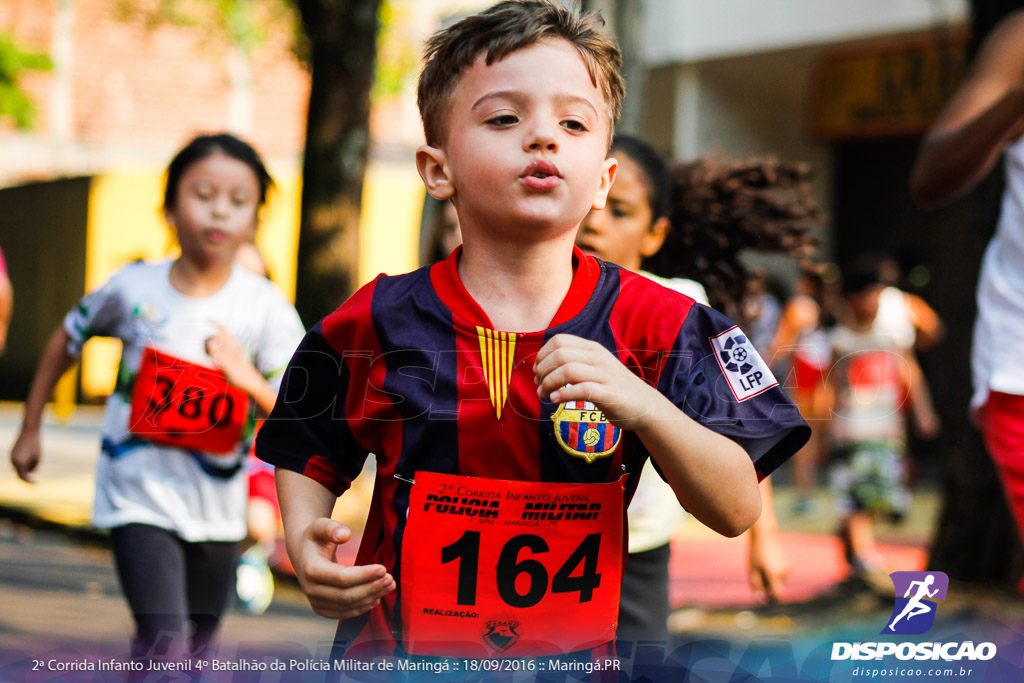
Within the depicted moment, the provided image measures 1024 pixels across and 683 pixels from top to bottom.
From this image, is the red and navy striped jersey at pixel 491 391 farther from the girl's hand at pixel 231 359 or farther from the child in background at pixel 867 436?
the child in background at pixel 867 436

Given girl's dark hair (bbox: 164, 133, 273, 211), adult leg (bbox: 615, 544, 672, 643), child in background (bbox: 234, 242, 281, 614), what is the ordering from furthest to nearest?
child in background (bbox: 234, 242, 281, 614)
girl's dark hair (bbox: 164, 133, 273, 211)
adult leg (bbox: 615, 544, 672, 643)

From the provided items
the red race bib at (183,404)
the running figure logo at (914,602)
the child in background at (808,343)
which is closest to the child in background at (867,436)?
the child in background at (808,343)

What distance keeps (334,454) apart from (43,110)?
20.4m

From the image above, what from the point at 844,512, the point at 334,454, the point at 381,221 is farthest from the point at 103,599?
the point at 381,221

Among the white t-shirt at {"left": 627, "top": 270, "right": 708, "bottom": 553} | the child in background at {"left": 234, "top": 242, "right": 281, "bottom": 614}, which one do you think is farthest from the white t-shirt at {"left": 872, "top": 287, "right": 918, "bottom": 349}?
the white t-shirt at {"left": 627, "top": 270, "right": 708, "bottom": 553}

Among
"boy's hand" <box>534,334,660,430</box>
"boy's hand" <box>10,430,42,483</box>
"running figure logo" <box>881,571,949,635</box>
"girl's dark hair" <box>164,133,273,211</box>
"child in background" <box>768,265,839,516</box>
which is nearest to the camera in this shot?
"boy's hand" <box>534,334,660,430</box>

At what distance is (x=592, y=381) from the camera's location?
1633mm

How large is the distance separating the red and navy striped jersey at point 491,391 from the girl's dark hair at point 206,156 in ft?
5.86

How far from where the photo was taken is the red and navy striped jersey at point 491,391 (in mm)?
1877

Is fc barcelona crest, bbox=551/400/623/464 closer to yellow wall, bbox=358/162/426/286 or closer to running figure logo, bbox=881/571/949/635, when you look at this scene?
running figure logo, bbox=881/571/949/635

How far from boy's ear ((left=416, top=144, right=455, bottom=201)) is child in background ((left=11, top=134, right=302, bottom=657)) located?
57.0 inches

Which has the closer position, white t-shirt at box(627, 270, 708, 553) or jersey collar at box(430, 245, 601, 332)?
jersey collar at box(430, 245, 601, 332)

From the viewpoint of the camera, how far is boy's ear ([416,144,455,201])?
2.00 m

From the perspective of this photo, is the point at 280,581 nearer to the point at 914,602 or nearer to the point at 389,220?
the point at 914,602
